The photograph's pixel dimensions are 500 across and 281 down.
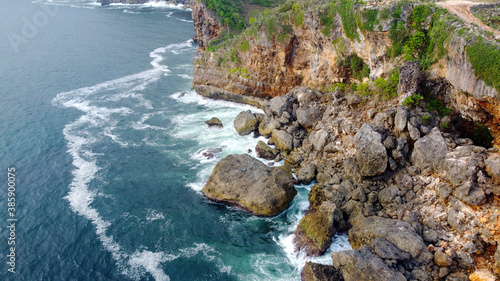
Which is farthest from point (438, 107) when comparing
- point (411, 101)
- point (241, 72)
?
point (241, 72)

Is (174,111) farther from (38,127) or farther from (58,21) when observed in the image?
(58,21)

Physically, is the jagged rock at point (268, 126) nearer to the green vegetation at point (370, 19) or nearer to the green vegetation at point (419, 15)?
the green vegetation at point (370, 19)

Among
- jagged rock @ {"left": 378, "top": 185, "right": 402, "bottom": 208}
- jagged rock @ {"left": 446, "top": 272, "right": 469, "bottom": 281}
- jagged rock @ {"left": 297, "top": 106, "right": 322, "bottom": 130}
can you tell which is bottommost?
jagged rock @ {"left": 446, "top": 272, "right": 469, "bottom": 281}

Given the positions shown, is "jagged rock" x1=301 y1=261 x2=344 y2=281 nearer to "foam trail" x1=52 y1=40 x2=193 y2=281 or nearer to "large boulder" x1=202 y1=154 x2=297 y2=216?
"large boulder" x1=202 y1=154 x2=297 y2=216

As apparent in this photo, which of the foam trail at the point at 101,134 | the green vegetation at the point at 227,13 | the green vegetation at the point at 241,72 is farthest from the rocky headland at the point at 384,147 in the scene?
the green vegetation at the point at 227,13

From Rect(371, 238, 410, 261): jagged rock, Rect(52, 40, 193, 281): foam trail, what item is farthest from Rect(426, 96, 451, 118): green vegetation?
Rect(52, 40, 193, 281): foam trail
